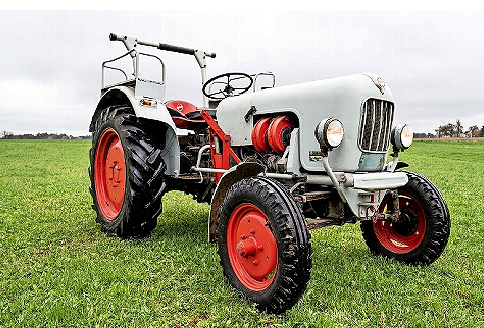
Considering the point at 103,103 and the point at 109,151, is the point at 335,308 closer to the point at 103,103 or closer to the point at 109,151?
the point at 109,151

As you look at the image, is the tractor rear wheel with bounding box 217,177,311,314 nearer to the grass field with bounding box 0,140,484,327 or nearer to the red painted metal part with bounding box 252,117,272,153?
the grass field with bounding box 0,140,484,327

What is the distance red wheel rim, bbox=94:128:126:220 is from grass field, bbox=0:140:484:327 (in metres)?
0.39

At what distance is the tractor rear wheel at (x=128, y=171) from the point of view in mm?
4373

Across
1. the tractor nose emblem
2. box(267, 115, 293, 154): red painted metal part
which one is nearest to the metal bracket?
box(267, 115, 293, 154): red painted metal part

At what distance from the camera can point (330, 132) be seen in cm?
300

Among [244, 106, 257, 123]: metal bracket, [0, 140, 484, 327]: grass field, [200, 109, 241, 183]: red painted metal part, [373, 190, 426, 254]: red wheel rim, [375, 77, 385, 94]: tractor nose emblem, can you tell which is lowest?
[0, 140, 484, 327]: grass field

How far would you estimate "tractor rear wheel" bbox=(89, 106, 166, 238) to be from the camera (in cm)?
437

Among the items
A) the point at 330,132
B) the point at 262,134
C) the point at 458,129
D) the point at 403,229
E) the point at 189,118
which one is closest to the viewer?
the point at 330,132

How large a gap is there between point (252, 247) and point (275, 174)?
65 centimetres

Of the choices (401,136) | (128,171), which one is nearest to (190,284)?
(128,171)

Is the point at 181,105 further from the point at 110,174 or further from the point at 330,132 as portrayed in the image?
the point at 330,132

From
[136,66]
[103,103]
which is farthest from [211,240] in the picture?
[103,103]

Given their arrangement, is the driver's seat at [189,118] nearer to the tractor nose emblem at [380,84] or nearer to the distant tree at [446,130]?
the tractor nose emblem at [380,84]

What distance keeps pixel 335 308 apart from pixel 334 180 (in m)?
0.91
